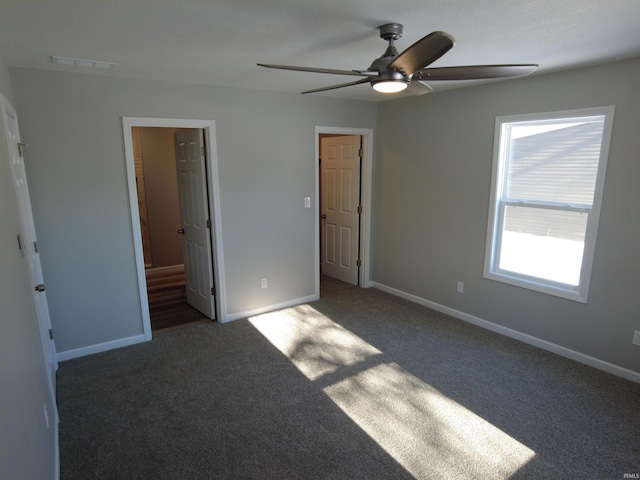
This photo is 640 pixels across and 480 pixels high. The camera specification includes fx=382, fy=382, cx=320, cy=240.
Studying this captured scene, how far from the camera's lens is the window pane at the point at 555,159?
10.3ft

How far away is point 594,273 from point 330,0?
9.73 feet

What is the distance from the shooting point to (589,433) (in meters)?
2.48

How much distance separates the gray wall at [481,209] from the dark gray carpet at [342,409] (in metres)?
0.31

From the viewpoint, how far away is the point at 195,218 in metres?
4.23

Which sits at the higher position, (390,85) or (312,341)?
(390,85)

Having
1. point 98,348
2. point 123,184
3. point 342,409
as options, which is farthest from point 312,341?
point 123,184

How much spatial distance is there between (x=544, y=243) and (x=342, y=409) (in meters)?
2.39

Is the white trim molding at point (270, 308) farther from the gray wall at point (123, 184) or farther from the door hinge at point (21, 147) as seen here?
the door hinge at point (21, 147)

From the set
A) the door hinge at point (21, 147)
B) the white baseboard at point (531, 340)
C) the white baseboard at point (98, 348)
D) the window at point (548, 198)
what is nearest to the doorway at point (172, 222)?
the white baseboard at point (98, 348)

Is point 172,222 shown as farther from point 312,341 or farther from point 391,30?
point 391,30

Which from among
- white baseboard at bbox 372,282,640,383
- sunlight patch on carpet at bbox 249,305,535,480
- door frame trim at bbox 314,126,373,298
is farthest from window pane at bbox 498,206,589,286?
door frame trim at bbox 314,126,373,298

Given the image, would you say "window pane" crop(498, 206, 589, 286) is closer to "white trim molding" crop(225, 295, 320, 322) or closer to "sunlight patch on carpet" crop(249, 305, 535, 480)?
"sunlight patch on carpet" crop(249, 305, 535, 480)

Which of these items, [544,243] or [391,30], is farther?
[544,243]

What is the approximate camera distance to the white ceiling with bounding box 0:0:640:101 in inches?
72.3
